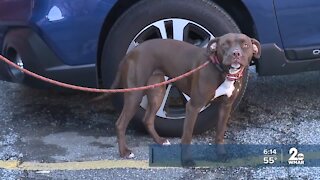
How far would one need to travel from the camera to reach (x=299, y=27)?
4.45 m

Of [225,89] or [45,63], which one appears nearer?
[225,89]

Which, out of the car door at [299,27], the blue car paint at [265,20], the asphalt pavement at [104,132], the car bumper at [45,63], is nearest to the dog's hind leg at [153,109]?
the asphalt pavement at [104,132]

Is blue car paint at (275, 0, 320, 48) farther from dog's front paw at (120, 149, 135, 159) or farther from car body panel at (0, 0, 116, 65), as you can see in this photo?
dog's front paw at (120, 149, 135, 159)

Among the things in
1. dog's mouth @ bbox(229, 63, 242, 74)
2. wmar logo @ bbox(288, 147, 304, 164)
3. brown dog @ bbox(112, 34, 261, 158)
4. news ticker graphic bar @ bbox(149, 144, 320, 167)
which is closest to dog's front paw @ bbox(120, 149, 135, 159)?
brown dog @ bbox(112, 34, 261, 158)

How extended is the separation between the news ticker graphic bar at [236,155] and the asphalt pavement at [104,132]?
2.5 inches

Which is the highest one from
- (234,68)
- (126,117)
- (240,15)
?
(240,15)

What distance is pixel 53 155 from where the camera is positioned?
441 cm

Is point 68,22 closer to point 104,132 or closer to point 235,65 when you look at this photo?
point 104,132

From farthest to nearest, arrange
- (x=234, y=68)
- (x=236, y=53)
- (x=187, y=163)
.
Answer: (x=187, y=163) → (x=234, y=68) → (x=236, y=53)

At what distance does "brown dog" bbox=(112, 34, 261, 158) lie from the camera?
3.86m

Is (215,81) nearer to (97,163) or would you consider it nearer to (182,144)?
(182,144)

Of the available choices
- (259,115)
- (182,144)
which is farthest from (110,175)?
(259,115)

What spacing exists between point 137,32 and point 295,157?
1307 millimetres

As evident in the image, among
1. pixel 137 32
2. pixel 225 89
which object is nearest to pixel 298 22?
pixel 225 89
